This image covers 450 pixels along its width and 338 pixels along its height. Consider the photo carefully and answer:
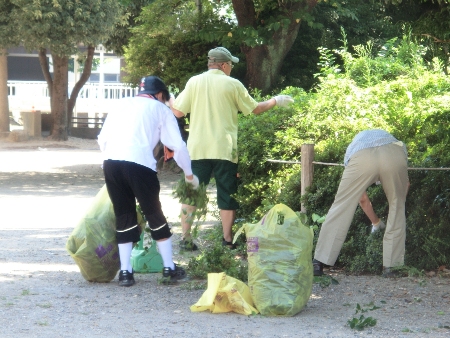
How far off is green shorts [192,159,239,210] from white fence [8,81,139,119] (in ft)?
102

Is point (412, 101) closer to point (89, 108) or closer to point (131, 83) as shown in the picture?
point (131, 83)

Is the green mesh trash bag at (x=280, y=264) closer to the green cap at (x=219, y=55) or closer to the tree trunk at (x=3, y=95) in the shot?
the green cap at (x=219, y=55)

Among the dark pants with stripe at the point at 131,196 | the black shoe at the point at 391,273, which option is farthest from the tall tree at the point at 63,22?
the black shoe at the point at 391,273

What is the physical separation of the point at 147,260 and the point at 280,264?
6.06 feet

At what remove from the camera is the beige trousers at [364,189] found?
634 cm

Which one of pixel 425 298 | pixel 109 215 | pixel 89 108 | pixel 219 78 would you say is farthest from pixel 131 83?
pixel 89 108

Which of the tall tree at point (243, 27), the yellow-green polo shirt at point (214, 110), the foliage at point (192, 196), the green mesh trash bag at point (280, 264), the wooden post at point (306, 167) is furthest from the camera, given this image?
the tall tree at point (243, 27)

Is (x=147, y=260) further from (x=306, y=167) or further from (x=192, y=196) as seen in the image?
(x=306, y=167)

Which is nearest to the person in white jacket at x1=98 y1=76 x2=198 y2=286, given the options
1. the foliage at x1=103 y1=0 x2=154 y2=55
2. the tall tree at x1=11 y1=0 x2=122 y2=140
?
the tall tree at x1=11 y1=0 x2=122 y2=140

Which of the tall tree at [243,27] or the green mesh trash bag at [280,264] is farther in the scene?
the tall tree at [243,27]

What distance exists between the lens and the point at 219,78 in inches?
301

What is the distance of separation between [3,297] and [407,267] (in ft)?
10.7

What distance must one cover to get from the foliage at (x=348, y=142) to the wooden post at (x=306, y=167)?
0.09 meters

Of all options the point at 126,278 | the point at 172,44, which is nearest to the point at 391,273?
the point at 126,278
